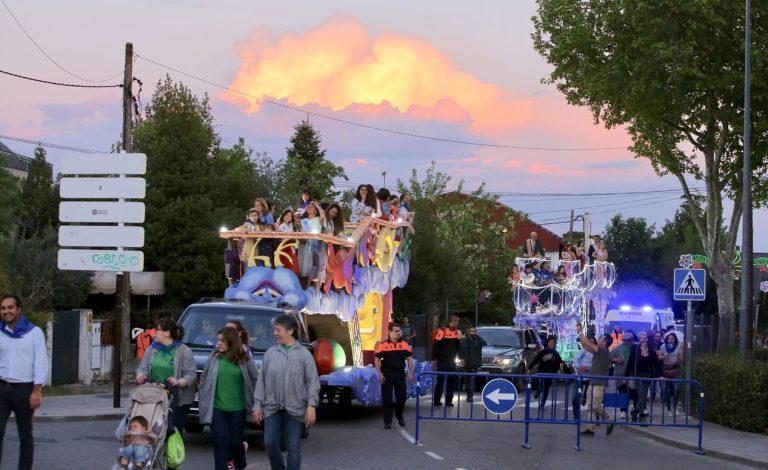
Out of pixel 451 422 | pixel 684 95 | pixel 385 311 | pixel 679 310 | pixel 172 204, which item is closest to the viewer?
pixel 451 422

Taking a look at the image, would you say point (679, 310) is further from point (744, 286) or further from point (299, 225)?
point (299, 225)

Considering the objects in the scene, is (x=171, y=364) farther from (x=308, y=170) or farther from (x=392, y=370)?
(x=308, y=170)

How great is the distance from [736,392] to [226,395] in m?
12.1

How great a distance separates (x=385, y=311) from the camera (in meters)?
22.5

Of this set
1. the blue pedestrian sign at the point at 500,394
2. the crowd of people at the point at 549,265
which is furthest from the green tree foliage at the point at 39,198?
the blue pedestrian sign at the point at 500,394

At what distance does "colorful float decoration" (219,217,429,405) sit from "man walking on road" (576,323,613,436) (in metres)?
2.82

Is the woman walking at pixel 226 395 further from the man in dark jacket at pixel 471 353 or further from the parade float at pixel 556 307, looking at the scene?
the parade float at pixel 556 307

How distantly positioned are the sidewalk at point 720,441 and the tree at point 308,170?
31357mm

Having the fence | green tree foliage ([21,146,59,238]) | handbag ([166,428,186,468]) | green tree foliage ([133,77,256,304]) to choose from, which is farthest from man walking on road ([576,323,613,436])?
green tree foliage ([21,146,59,238])

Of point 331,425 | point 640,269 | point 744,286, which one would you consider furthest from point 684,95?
point 640,269

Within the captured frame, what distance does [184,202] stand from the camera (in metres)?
35.7

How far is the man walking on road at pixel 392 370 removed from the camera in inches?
718

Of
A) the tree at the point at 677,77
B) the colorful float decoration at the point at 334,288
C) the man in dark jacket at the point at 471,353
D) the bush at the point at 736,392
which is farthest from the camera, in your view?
the tree at the point at 677,77

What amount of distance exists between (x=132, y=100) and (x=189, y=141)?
40.6 ft
